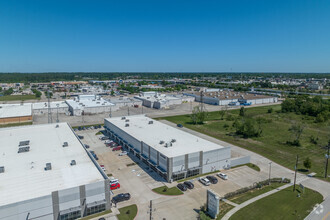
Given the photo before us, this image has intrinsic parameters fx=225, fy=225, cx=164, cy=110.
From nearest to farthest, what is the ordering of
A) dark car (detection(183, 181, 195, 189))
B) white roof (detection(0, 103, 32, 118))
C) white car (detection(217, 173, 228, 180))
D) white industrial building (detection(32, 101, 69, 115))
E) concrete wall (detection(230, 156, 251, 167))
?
dark car (detection(183, 181, 195, 189)) → white car (detection(217, 173, 228, 180)) → concrete wall (detection(230, 156, 251, 167)) → white roof (detection(0, 103, 32, 118)) → white industrial building (detection(32, 101, 69, 115))

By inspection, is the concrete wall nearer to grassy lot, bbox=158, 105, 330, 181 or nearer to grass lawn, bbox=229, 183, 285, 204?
grassy lot, bbox=158, 105, 330, 181

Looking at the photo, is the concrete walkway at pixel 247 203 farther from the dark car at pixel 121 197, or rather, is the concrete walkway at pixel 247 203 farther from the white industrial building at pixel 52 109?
the white industrial building at pixel 52 109

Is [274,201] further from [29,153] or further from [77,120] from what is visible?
[77,120]

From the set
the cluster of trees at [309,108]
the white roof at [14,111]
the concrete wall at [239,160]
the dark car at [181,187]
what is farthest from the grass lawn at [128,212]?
the cluster of trees at [309,108]

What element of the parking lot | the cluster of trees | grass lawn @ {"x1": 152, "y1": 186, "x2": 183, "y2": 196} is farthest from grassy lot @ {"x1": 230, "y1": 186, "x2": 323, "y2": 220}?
the cluster of trees

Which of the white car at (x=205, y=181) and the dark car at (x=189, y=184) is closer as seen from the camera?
the dark car at (x=189, y=184)

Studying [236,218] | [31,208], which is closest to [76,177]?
[31,208]
